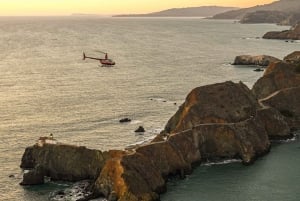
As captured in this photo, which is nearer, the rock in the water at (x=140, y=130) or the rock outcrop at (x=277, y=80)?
the rock in the water at (x=140, y=130)

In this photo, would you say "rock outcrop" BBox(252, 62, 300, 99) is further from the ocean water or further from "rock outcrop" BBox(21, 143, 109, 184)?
"rock outcrop" BBox(21, 143, 109, 184)

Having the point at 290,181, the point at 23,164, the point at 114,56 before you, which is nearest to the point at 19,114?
the point at 23,164

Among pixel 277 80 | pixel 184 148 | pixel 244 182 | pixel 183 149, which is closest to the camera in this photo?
pixel 244 182

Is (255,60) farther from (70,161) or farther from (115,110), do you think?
(70,161)

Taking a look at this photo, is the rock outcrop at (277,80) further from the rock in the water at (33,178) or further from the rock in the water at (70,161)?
the rock in the water at (33,178)

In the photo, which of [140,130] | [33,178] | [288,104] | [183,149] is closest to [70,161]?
[33,178]

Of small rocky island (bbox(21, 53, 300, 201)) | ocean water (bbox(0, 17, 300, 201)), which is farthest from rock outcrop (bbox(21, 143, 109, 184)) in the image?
ocean water (bbox(0, 17, 300, 201))

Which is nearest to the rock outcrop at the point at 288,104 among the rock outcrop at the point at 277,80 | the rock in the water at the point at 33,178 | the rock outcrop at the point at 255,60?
the rock outcrop at the point at 277,80

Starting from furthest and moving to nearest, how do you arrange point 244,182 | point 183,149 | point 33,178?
1. point 183,149
2. point 244,182
3. point 33,178
